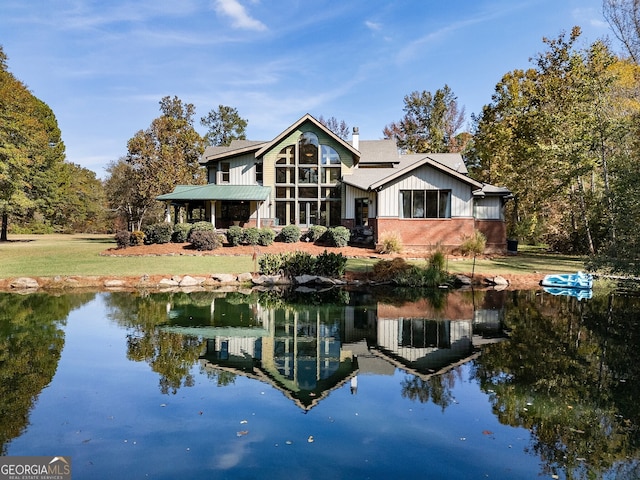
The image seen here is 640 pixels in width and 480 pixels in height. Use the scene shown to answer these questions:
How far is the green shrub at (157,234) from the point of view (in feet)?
83.3

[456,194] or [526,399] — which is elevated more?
[456,194]

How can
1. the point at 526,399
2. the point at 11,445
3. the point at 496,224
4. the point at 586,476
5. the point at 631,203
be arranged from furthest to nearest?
the point at 496,224
the point at 631,203
the point at 526,399
the point at 11,445
the point at 586,476

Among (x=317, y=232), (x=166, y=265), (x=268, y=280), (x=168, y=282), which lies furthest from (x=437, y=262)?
(x=166, y=265)

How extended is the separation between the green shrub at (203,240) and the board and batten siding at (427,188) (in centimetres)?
966

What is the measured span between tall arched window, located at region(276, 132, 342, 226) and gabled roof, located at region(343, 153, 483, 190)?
1723 mm

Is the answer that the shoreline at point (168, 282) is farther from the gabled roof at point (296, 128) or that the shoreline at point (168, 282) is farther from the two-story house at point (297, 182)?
the gabled roof at point (296, 128)

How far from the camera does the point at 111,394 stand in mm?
7125

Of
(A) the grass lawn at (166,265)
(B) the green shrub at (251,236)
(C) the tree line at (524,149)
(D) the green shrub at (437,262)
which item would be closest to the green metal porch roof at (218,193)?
(B) the green shrub at (251,236)

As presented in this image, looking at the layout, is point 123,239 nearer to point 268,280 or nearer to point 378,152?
point 268,280

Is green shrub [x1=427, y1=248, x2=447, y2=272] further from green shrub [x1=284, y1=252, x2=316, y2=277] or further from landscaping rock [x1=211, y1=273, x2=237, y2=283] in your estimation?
landscaping rock [x1=211, y1=273, x2=237, y2=283]

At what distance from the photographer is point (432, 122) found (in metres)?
47.2

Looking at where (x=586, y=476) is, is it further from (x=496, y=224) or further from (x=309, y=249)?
(x=496, y=224)

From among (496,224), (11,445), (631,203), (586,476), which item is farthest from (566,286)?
(11,445)

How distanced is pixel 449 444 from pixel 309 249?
1944cm
